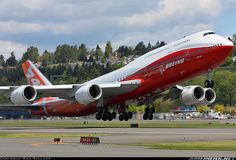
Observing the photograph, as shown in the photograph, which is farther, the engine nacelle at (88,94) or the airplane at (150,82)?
the engine nacelle at (88,94)

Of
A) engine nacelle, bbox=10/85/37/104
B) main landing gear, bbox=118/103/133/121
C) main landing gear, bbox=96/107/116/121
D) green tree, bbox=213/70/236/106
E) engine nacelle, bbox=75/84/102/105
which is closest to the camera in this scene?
engine nacelle, bbox=10/85/37/104

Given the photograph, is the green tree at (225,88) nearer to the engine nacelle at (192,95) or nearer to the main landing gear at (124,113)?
the engine nacelle at (192,95)

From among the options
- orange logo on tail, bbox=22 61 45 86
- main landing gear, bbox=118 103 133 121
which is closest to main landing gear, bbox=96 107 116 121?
main landing gear, bbox=118 103 133 121

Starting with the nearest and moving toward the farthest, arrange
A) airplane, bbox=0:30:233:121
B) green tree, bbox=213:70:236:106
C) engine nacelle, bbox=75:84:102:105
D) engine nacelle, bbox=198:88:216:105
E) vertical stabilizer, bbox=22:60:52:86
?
airplane, bbox=0:30:233:121 < engine nacelle, bbox=75:84:102:105 < engine nacelle, bbox=198:88:216:105 < vertical stabilizer, bbox=22:60:52:86 < green tree, bbox=213:70:236:106

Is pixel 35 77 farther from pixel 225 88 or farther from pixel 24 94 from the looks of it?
pixel 225 88

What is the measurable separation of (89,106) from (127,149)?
3768 centimetres

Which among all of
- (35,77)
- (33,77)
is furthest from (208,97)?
(33,77)

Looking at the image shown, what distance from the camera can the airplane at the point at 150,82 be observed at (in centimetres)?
5925

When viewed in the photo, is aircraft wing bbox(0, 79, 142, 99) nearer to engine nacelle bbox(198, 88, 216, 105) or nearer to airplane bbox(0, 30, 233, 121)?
airplane bbox(0, 30, 233, 121)

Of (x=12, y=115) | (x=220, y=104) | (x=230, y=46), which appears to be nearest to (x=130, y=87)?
(x=230, y=46)

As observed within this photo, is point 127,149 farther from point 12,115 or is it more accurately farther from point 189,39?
point 12,115

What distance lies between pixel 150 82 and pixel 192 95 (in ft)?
23.7

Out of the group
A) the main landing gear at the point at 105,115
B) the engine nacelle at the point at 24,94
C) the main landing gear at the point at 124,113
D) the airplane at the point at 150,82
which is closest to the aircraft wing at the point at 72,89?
the airplane at the point at 150,82

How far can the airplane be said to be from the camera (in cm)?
5925
